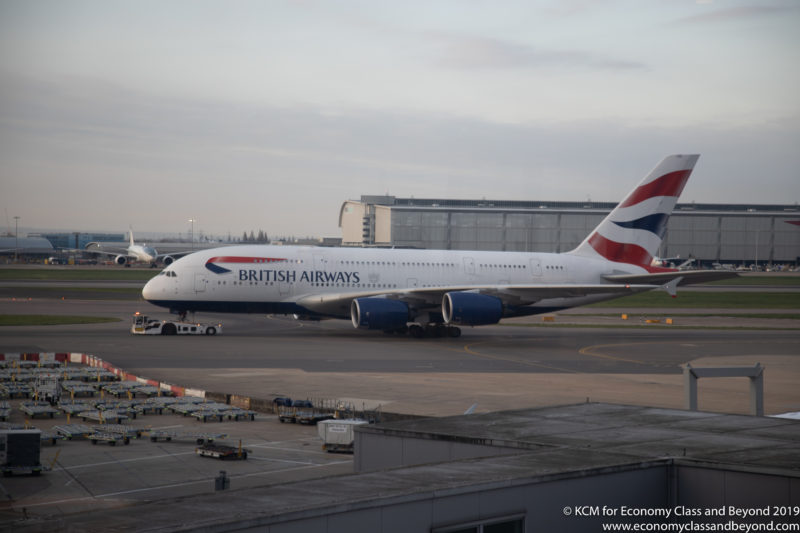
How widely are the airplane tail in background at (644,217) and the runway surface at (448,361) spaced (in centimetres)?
551

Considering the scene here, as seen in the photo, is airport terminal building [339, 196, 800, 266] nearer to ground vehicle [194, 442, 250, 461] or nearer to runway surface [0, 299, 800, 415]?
runway surface [0, 299, 800, 415]

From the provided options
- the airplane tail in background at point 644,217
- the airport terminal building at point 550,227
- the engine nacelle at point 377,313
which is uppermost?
the airport terminal building at point 550,227

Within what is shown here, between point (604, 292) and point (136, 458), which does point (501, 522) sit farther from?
point (604, 292)

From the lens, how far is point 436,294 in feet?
166

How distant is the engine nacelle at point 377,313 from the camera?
4844 cm

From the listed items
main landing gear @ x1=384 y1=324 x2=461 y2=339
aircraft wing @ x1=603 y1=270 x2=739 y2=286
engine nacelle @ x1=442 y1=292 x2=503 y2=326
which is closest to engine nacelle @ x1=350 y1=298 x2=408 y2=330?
engine nacelle @ x1=442 y1=292 x2=503 y2=326

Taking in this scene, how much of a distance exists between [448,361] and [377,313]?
830 centimetres

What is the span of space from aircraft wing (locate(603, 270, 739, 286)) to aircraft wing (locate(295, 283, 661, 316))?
2.37ft

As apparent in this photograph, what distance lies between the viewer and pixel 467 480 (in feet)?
38.6

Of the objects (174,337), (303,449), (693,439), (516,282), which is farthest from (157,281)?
(693,439)

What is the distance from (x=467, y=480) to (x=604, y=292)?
4211 cm

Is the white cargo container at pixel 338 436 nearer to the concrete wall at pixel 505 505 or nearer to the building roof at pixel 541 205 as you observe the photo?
the concrete wall at pixel 505 505

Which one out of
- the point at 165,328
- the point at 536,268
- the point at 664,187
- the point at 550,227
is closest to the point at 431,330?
the point at 536,268

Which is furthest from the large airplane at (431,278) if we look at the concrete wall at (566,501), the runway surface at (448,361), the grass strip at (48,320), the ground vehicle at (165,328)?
the concrete wall at (566,501)
